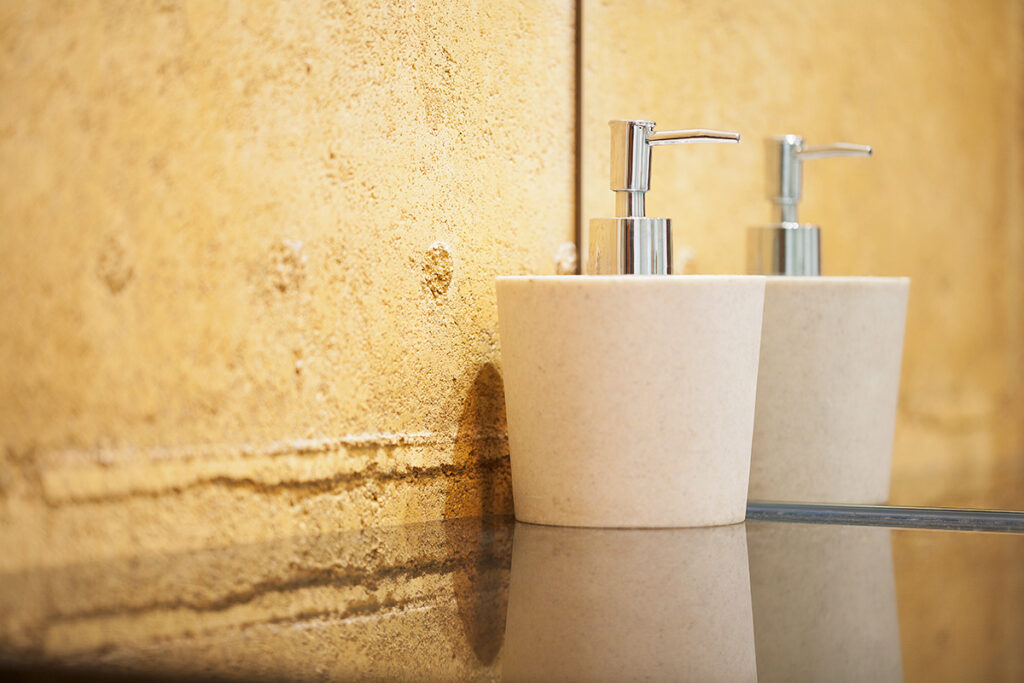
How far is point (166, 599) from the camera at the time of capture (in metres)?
0.49

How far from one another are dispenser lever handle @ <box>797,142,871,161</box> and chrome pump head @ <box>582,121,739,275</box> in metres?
0.09

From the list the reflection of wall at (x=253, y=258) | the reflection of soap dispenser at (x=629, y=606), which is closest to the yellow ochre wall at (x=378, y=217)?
the reflection of wall at (x=253, y=258)

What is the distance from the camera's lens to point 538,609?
517 millimetres

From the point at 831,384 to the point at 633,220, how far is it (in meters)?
0.18

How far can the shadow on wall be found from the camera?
61 cm

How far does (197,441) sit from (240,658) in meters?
0.16

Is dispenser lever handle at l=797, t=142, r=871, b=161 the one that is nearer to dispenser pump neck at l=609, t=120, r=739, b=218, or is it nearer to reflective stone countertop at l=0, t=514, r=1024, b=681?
dispenser pump neck at l=609, t=120, r=739, b=218

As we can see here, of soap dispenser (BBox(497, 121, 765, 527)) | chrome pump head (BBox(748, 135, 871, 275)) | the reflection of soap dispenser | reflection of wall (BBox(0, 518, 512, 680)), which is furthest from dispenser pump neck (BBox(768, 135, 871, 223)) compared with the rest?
reflection of wall (BBox(0, 518, 512, 680))

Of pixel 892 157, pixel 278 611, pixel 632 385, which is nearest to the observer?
pixel 278 611

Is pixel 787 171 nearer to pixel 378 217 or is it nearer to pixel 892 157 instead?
pixel 892 157

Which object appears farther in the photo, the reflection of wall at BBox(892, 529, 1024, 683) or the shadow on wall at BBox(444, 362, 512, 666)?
the shadow on wall at BBox(444, 362, 512, 666)

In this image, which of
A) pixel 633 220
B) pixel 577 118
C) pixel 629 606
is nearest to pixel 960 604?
pixel 629 606

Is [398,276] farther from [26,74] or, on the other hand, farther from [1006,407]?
[1006,407]

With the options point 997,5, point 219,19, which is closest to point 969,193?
point 997,5
